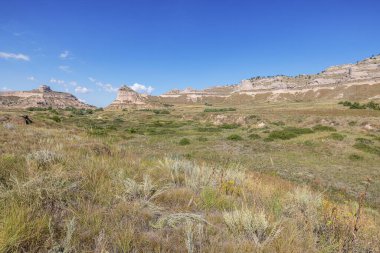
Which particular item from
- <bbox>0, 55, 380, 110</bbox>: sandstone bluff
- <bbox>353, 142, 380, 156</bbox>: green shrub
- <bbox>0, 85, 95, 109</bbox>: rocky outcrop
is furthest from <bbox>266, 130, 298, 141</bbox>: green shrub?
<bbox>0, 85, 95, 109</bbox>: rocky outcrop

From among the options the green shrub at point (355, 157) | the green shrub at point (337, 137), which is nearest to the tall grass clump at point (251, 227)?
the green shrub at point (355, 157)

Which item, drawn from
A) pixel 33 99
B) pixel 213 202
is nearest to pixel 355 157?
pixel 213 202

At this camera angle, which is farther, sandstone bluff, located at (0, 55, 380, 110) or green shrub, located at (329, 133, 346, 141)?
sandstone bluff, located at (0, 55, 380, 110)

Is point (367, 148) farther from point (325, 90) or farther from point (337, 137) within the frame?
point (325, 90)

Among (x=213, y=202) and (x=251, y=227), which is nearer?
(x=251, y=227)

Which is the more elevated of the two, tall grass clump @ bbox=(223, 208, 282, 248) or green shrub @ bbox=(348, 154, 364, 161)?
tall grass clump @ bbox=(223, 208, 282, 248)

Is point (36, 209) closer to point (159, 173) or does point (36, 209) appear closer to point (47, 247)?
point (47, 247)

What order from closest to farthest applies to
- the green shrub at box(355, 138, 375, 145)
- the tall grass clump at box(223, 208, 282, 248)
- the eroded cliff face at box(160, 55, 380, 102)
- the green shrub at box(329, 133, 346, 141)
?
the tall grass clump at box(223, 208, 282, 248) < the green shrub at box(355, 138, 375, 145) < the green shrub at box(329, 133, 346, 141) < the eroded cliff face at box(160, 55, 380, 102)

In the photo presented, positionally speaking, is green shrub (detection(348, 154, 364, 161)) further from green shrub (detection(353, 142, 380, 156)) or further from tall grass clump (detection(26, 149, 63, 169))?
tall grass clump (detection(26, 149, 63, 169))

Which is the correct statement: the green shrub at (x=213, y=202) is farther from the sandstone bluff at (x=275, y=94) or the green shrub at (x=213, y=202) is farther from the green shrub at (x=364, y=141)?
the sandstone bluff at (x=275, y=94)

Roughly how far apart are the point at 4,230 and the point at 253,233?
8.79 feet

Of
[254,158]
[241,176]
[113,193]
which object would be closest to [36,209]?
[113,193]

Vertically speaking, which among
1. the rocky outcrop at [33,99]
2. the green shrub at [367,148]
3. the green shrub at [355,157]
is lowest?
the green shrub at [355,157]

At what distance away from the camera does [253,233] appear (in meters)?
3.27
